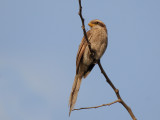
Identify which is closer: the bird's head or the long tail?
the long tail

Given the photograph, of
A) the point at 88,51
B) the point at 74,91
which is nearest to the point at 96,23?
the point at 88,51

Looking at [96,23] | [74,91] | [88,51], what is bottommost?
[74,91]

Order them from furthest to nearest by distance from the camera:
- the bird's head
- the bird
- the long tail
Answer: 1. the bird's head
2. the bird
3. the long tail

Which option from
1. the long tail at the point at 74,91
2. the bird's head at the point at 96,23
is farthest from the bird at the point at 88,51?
the bird's head at the point at 96,23

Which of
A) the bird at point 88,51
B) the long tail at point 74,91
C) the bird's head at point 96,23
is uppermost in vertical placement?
the bird's head at point 96,23

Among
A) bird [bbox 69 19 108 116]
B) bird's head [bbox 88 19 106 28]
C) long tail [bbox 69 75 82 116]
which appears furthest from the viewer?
bird's head [bbox 88 19 106 28]

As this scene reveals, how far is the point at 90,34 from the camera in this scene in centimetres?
730

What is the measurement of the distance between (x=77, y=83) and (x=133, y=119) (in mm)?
3188

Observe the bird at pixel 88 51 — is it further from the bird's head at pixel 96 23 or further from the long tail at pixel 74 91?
the bird's head at pixel 96 23

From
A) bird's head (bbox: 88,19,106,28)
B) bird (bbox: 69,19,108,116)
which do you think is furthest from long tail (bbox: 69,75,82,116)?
bird's head (bbox: 88,19,106,28)

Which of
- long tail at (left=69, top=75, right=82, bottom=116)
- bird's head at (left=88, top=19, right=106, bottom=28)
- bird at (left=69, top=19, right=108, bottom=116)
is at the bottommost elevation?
long tail at (left=69, top=75, right=82, bottom=116)

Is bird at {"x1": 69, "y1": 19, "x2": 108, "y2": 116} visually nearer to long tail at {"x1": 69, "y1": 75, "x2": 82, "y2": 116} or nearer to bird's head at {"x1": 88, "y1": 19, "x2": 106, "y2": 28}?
long tail at {"x1": 69, "y1": 75, "x2": 82, "y2": 116}

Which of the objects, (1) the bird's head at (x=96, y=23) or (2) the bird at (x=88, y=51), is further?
(1) the bird's head at (x=96, y=23)

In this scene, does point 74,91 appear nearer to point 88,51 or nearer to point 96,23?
point 88,51
